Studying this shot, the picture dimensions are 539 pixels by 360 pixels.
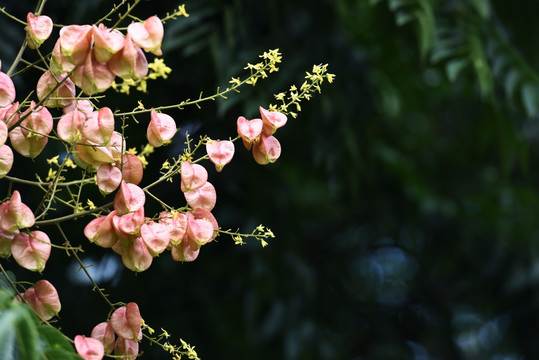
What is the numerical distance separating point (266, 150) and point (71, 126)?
205 mm

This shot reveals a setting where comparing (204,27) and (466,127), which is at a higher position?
(204,27)

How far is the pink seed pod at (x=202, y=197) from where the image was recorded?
0.70 m

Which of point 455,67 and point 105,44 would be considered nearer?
point 105,44

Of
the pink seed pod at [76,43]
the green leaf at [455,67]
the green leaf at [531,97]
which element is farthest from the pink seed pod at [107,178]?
the green leaf at [531,97]

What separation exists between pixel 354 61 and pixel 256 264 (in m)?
0.63

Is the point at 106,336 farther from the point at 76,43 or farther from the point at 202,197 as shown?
the point at 76,43

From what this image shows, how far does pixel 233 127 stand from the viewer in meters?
1.80

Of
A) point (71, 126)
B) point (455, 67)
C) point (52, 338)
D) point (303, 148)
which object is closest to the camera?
point (52, 338)

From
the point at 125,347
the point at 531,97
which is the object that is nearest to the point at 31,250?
the point at 125,347

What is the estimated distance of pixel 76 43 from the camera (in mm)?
626

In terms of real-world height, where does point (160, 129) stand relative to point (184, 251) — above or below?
above

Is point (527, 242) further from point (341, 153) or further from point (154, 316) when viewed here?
point (154, 316)

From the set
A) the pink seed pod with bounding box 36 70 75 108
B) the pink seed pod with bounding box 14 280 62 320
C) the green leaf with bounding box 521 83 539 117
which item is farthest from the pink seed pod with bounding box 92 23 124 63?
the green leaf with bounding box 521 83 539 117

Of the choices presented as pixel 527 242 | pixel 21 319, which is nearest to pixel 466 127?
pixel 527 242
